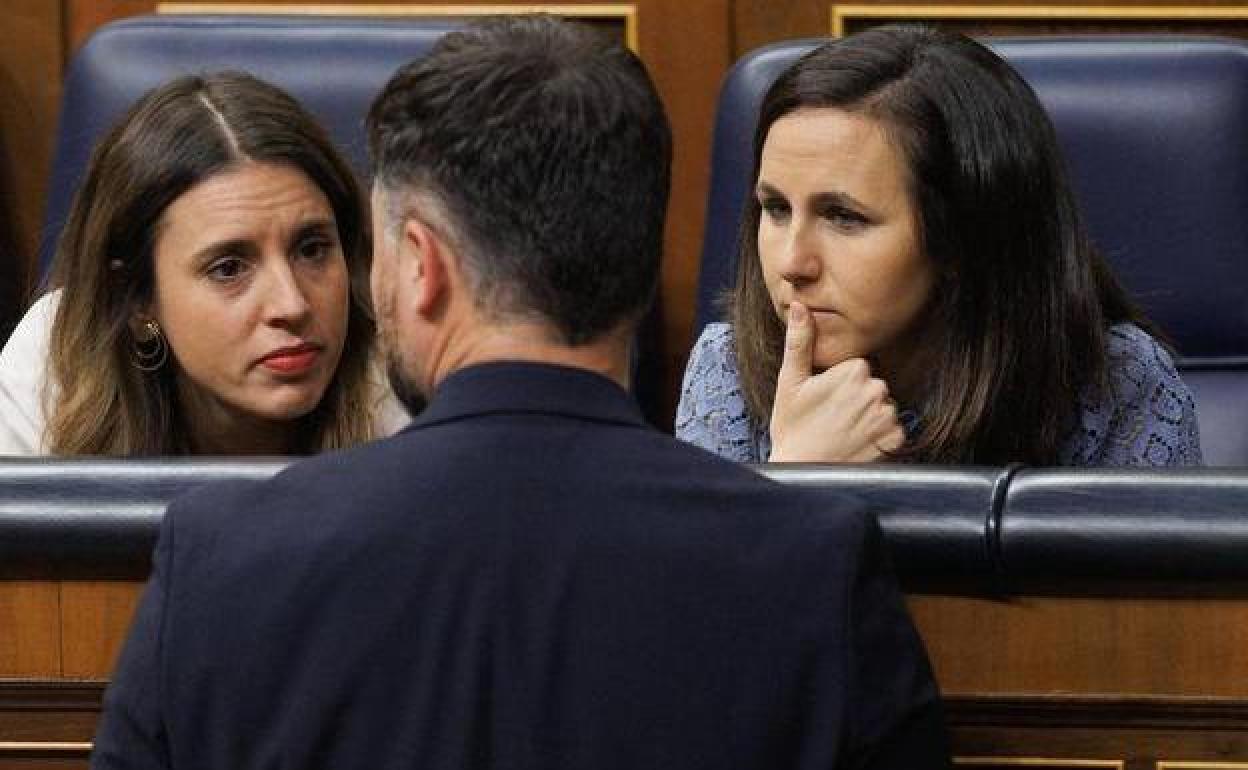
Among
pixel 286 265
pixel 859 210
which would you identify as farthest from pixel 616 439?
→ pixel 286 265

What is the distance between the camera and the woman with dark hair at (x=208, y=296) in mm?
1399

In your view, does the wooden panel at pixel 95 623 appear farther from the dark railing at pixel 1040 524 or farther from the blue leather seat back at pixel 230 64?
the blue leather seat back at pixel 230 64

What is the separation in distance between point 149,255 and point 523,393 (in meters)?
0.80

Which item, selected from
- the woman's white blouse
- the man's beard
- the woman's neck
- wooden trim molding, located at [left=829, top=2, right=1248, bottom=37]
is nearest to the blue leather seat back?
the woman's white blouse

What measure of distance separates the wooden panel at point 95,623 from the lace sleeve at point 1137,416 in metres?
0.63

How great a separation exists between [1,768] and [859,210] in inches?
23.7

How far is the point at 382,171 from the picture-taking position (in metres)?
0.74

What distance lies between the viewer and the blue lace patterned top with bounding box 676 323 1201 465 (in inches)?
51.8

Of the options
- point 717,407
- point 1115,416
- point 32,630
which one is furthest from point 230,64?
point 32,630

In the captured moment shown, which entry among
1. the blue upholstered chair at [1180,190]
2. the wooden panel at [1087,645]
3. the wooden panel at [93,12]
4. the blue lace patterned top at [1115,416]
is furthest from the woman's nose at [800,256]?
the wooden panel at [93,12]

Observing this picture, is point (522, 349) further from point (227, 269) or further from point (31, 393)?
point (31, 393)

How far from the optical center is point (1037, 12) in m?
1.84

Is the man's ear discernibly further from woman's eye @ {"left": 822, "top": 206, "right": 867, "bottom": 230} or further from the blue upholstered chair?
the blue upholstered chair

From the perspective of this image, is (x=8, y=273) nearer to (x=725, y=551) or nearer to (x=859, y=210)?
(x=859, y=210)
